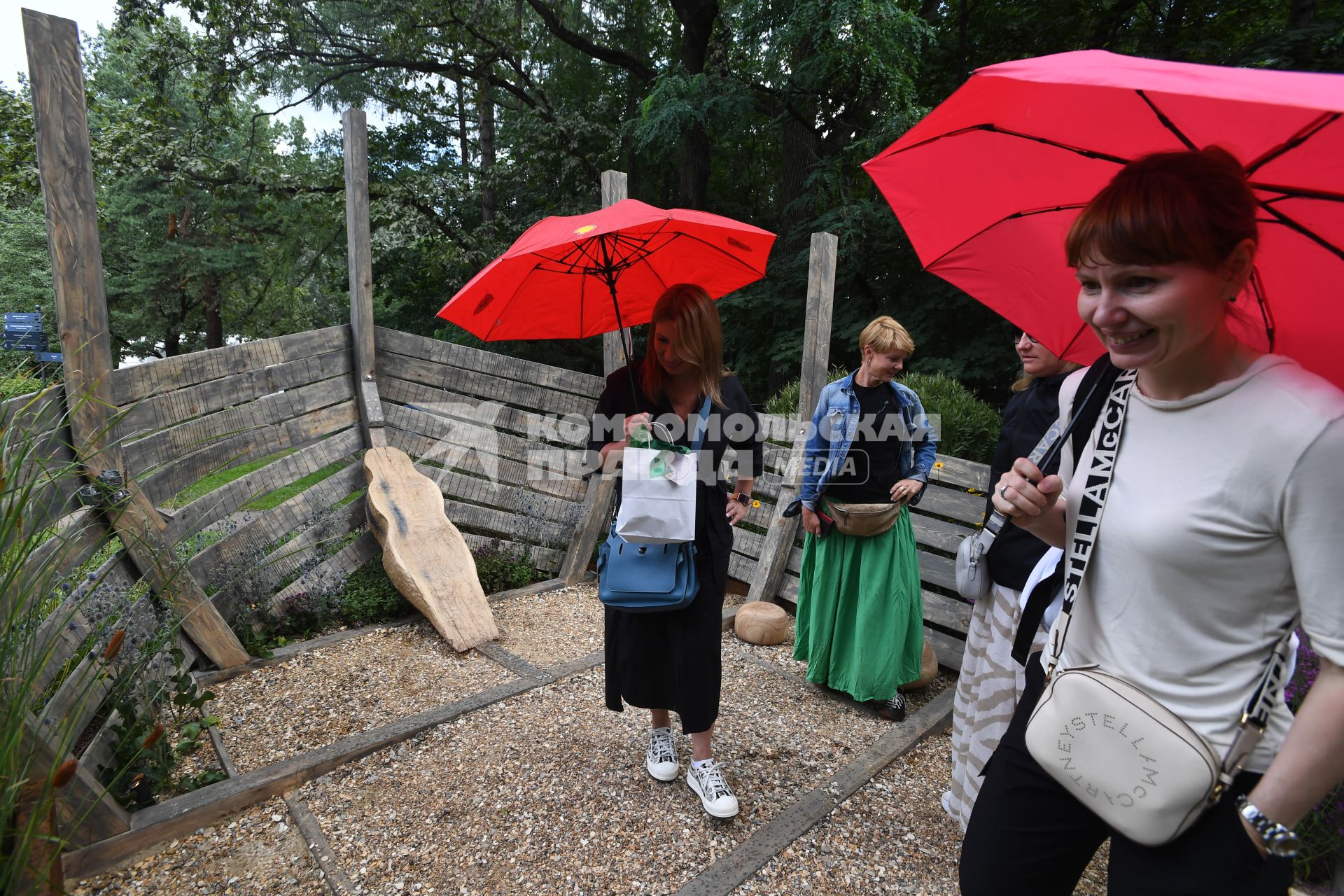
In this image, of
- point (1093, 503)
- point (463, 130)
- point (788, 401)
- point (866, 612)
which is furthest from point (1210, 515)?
point (463, 130)

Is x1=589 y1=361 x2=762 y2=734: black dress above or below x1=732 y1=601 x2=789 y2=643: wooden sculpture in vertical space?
above

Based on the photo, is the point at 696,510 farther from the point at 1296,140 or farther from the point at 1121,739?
the point at 1296,140

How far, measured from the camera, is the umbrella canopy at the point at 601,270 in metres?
2.52

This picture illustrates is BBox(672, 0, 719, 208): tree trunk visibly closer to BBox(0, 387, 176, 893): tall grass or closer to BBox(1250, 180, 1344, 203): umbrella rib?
BBox(0, 387, 176, 893): tall grass

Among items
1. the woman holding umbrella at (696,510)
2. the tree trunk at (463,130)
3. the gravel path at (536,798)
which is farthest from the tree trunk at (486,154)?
the woman holding umbrella at (696,510)

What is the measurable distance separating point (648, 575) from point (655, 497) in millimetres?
277

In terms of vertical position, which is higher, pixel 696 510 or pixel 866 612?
pixel 696 510

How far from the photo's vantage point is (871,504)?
130 inches

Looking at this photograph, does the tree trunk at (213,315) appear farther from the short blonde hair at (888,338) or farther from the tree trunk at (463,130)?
the short blonde hair at (888,338)

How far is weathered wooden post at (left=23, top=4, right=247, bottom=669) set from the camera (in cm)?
274

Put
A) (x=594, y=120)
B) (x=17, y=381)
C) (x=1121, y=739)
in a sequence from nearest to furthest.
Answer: (x=1121, y=739), (x=17, y=381), (x=594, y=120)

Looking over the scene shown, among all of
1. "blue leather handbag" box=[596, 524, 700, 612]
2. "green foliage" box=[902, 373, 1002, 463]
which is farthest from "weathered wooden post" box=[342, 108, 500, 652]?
"green foliage" box=[902, 373, 1002, 463]

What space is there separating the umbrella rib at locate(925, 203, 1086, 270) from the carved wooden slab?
11.1ft

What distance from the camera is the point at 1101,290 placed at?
1053 mm
